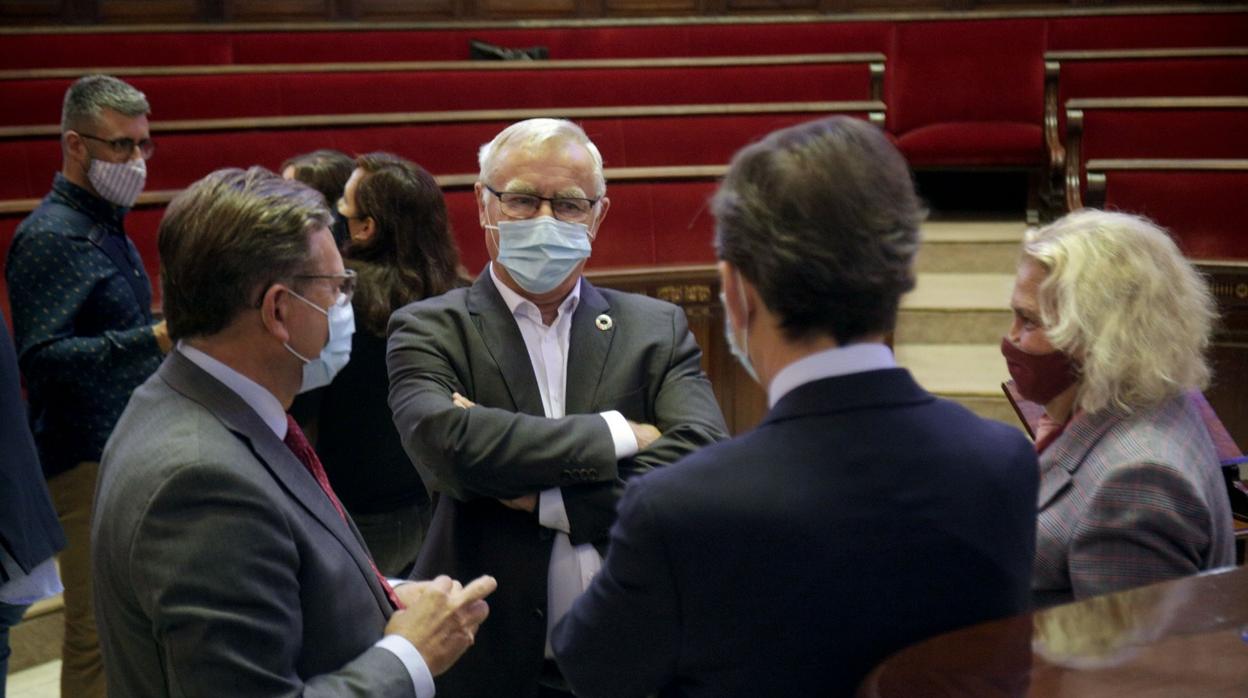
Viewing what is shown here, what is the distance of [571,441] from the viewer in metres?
1.53

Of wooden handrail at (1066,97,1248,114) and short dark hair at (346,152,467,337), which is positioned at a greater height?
wooden handrail at (1066,97,1248,114)

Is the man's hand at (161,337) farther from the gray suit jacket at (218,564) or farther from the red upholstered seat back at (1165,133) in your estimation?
the red upholstered seat back at (1165,133)

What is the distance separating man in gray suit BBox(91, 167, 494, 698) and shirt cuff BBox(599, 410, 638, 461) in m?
0.31

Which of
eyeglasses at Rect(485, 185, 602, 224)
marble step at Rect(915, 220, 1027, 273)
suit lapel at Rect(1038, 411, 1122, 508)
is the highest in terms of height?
eyeglasses at Rect(485, 185, 602, 224)

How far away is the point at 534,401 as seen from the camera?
5.39ft

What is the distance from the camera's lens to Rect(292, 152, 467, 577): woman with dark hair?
6.82 feet

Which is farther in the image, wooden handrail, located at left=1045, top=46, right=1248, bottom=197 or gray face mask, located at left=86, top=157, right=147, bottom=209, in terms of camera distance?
wooden handrail, located at left=1045, top=46, right=1248, bottom=197

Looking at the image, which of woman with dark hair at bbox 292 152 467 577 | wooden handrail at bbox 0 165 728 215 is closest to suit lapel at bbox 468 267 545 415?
woman with dark hair at bbox 292 152 467 577

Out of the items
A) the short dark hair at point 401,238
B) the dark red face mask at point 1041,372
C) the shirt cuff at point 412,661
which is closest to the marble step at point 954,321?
the short dark hair at point 401,238

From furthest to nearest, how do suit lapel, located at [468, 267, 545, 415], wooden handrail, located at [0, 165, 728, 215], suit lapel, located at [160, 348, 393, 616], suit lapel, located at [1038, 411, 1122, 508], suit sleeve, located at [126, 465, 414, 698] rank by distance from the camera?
wooden handrail, located at [0, 165, 728, 215]
suit lapel, located at [468, 267, 545, 415]
suit lapel, located at [1038, 411, 1122, 508]
suit lapel, located at [160, 348, 393, 616]
suit sleeve, located at [126, 465, 414, 698]

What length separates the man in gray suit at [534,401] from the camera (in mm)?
1543

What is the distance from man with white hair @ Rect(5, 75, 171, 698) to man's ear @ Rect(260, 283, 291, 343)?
1.23m

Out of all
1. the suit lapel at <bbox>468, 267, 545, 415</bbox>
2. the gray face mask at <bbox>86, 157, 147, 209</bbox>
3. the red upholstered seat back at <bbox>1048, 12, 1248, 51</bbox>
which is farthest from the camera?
the red upholstered seat back at <bbox>1048, 12, 1248, 51</bbox>

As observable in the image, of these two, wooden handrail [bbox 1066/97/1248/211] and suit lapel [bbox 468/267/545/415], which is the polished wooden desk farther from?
wooden handrail [bbox 1066/97/1248/211]
